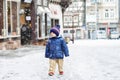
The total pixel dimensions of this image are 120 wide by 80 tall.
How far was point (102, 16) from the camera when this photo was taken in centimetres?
9150

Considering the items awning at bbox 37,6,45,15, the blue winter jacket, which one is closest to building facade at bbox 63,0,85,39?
awning at bbox 37,6,45,15

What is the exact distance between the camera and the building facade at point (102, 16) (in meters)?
90.5

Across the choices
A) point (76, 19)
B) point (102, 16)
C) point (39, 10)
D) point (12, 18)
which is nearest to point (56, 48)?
point (12, 18)

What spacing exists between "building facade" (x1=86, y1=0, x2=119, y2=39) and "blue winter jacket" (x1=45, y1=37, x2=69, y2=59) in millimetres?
76030

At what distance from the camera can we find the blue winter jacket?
1434 centimetres

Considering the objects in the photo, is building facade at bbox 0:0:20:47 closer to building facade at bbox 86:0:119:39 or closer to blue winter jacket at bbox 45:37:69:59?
blue winter jacket at bbox 45:37:69:59

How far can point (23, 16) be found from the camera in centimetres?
3584

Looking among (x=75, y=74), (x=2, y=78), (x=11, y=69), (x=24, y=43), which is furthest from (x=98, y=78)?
(x=24, y=43)

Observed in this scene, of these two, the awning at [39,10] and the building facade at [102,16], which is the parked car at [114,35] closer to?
the building facade at [102,16]

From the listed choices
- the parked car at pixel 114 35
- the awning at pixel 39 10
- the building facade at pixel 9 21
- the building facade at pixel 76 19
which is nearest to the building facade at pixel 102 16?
the building facade at pixel 76 19

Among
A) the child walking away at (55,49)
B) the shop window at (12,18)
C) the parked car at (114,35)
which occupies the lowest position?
the parked car at (114,35)

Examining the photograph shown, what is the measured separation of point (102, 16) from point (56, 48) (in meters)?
77.8

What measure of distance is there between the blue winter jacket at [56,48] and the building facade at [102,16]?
76.0 meters

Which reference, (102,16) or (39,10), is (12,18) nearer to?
(39,10)
